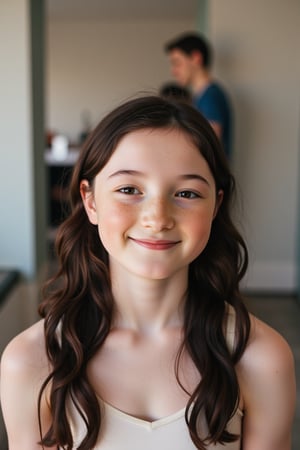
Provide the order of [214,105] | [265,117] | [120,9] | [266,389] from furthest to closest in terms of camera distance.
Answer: [120,9] < [265,117] < [214,105] < [266,389]

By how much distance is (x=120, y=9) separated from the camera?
726cm

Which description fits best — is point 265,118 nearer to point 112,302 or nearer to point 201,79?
point 201,79

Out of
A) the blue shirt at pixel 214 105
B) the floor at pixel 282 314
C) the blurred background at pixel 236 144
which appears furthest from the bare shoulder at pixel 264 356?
the blue shirt at pixel 214 105

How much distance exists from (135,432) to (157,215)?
0.95 feet

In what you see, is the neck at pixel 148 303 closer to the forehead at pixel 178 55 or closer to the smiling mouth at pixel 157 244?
the smiling mouth at pixel 157 244

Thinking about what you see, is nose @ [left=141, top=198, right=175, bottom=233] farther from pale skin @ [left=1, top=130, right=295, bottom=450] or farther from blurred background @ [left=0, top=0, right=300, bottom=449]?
blurred background @ [left=0, top=0, right=300, bottom=449]

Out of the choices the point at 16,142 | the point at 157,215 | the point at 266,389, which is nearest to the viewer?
the point at 157,215

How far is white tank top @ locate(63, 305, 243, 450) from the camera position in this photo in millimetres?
772

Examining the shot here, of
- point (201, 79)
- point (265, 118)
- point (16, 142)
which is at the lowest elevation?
point (16, 142)

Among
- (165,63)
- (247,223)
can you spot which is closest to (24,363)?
(247,223)

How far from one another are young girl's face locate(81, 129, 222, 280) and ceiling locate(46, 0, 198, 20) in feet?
20.9

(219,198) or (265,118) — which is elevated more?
(265,118)

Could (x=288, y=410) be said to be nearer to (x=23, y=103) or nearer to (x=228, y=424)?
(x=228, y=424)

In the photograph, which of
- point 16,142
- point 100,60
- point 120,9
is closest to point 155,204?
point 16,142
